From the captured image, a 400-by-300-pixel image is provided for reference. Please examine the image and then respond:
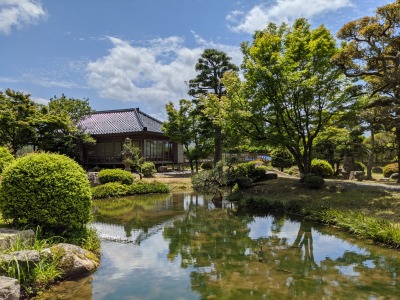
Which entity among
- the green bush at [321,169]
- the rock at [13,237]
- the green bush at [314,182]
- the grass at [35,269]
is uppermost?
the green bush at [321,169]

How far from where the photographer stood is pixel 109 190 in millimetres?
16109

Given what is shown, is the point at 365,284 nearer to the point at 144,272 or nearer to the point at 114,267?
the point at 144,272

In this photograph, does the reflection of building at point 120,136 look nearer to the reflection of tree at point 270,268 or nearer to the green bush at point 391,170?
the reflection of tree at point 270,268

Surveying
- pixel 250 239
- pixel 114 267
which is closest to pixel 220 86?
pixel 250 239

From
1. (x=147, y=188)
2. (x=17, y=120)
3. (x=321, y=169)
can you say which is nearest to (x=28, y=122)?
(x=17, y=120)

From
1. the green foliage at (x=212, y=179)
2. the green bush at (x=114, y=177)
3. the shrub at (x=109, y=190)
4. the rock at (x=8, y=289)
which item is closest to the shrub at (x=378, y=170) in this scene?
the green foliage at (x=212, y=179)

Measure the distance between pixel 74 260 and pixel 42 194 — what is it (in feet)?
4.83

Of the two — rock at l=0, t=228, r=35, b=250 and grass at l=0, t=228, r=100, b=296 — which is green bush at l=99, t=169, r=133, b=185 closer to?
grass at l=0, t=228, r=100, b=296

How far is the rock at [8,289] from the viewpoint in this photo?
3986mm

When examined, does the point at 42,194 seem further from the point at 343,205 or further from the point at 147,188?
the point at 147,188

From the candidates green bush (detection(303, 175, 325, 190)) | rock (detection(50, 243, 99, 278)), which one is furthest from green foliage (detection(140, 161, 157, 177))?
rock (detection(50, 243, 99, 278))

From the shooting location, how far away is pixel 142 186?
17.5 meters

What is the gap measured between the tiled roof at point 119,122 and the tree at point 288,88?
12139mm

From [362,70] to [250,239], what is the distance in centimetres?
905
